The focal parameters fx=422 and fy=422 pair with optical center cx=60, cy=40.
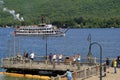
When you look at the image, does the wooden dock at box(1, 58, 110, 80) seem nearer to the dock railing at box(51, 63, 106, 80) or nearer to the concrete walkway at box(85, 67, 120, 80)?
the dock railing at box(51, 63, 106, 80)

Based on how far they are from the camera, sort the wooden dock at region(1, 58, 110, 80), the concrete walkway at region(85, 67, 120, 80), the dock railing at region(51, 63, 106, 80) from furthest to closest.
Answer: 1. the wooden dock at region(1, 58, 110, 80)
2. the concrete walkway at region(85, 67, 120, 80)
3. the dock railing at region(51, 63, 106, 80)

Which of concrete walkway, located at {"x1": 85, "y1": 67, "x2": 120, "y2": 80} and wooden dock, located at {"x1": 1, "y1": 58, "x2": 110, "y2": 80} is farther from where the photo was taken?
wooden dock, located at {"x1": 1, "y1": 58, "x2": 110, "y2": 80}

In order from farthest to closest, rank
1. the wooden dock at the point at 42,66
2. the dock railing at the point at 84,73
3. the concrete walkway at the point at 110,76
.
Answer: the wooden dock at the point at 42,66 → the concrete walkway at the point at 110,76 → the dock railing at the point at 84,73

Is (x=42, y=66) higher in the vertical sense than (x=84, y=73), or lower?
higher

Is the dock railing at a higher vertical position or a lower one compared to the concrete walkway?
higher


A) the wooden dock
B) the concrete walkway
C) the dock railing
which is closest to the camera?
the dock railing

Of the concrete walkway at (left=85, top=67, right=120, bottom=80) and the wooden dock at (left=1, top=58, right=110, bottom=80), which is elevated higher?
the wooden dock at (left=1, top=58, right=110, bottom=80)

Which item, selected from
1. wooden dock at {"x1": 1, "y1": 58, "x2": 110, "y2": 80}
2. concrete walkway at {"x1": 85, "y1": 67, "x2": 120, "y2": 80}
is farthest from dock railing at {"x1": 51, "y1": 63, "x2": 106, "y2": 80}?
concrete walkway at {"x1": 85, "y1": 67, "x2": 120, "y2": 80}

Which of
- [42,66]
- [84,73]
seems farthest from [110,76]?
[42,66]

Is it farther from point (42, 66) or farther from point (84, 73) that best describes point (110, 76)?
point (42, 66)

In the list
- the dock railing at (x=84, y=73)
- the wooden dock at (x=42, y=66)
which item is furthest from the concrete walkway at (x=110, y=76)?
the wooden dock at (x=42, y=66)

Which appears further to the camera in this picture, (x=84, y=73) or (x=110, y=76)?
(x=110, y=76)

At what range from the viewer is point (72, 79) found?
36.4m

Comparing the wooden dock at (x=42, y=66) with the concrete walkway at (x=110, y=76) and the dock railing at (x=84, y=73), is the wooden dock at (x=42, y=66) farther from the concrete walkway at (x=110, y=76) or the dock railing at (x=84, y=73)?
the concrete walkway at (x=110, y=76)
